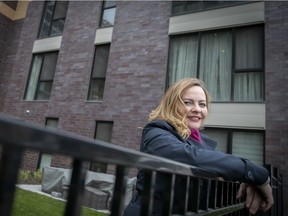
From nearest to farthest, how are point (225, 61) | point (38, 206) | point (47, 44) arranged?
point (38, 206)
point (225, 61)
point (47, 44)

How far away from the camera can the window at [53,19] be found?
12.0 m

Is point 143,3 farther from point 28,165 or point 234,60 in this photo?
point 28,165

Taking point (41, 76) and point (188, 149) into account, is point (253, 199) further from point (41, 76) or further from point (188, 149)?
point (41, 76)

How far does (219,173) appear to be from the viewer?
1.30 m

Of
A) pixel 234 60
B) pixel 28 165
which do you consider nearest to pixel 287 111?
pixel 234 60

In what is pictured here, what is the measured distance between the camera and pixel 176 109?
1.69 m

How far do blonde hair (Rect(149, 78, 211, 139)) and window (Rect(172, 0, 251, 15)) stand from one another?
734cm

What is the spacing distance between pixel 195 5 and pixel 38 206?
754cm

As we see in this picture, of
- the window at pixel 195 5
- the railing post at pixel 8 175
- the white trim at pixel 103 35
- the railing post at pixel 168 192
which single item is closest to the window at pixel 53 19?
the white trim at pixel 103 35

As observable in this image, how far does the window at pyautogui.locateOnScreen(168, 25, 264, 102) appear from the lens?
753 centimetres

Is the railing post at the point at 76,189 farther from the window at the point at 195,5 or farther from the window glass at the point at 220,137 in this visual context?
the window at the point at 195,5

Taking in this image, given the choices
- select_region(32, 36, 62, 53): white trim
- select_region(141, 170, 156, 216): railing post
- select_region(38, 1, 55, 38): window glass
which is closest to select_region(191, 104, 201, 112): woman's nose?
select_region(141, 170, 156, 216): railing post

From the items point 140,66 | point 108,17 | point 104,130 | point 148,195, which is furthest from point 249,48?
point 148,195

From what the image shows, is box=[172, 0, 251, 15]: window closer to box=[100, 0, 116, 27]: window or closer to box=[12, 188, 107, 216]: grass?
box=[100, 0, 116, 27]: window
